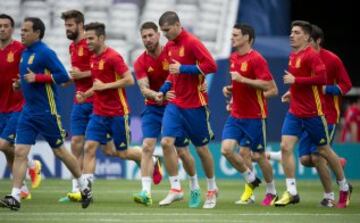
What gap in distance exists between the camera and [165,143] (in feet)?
53.7

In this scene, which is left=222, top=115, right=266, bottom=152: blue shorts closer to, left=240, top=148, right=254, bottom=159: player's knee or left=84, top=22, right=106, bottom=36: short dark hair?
left=240, top=148, right=254, bottom=159: player's knee

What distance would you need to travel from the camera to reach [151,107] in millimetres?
17703

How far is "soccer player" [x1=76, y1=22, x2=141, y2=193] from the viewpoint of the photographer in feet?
56.4

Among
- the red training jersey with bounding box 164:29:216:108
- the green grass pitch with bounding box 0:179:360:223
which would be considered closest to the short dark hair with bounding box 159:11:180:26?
the red training jersey with bounding box 164:29:216:108

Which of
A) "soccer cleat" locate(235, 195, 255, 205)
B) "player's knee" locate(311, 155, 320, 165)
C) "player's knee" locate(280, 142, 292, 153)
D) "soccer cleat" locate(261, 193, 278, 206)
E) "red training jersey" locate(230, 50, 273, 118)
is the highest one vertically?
"red training jersey" locate(230, 50, 273, 118)

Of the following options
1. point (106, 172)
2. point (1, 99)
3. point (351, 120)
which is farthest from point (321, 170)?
point (351, 120)

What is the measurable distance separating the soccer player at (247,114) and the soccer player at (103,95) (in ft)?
5.15

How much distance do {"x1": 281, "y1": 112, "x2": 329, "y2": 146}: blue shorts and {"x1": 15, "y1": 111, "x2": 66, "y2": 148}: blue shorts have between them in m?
3.20

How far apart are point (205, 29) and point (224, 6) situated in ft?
2.35

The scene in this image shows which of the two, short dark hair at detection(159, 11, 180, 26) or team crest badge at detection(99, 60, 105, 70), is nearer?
short dark hair at detection(159, 11, 180, 26)

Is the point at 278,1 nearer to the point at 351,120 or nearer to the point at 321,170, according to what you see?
the point at 351,120

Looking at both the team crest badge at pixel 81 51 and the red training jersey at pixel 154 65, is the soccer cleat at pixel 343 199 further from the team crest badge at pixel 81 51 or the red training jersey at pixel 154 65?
the team crest badge at pixel 81 51

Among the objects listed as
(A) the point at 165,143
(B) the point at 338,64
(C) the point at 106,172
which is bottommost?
(C) the point at 106,172

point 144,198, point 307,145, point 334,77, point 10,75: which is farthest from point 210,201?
point 10,75
